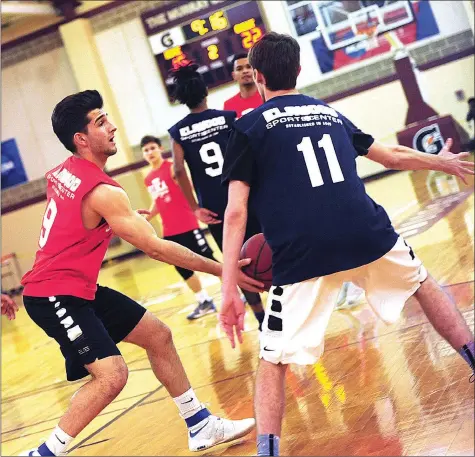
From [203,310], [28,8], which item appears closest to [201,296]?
[203,310]

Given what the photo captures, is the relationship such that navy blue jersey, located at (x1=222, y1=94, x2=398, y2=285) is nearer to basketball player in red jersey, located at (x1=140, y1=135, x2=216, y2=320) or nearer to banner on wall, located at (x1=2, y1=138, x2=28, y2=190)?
basketball player in red jersey, located at (x1=140, y1=135, x2=216, y2=320)

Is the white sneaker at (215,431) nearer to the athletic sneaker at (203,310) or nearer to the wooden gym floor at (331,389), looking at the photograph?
the wooden gym floor at (331,389)

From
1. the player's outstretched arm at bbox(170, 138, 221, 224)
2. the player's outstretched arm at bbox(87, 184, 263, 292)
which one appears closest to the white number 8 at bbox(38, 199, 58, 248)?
the player's outstretched arm at bbox(87, 184, 263, 292)

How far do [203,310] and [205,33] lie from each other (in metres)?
9.00

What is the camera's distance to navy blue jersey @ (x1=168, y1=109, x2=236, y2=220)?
567cm

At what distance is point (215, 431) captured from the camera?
3.93 metres

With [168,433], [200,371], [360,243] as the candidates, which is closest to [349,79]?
[200,371]

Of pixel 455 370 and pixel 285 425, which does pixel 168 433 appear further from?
pixel 455 370

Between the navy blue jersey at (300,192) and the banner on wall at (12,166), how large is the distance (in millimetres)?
15628

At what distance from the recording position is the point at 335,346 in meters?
5.19

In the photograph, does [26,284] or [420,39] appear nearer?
[26,284]

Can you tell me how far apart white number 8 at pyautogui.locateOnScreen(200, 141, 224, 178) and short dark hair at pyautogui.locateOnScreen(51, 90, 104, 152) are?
193cm

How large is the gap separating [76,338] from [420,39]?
13.4 metres

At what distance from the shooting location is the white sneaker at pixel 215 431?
3932 millimetres
